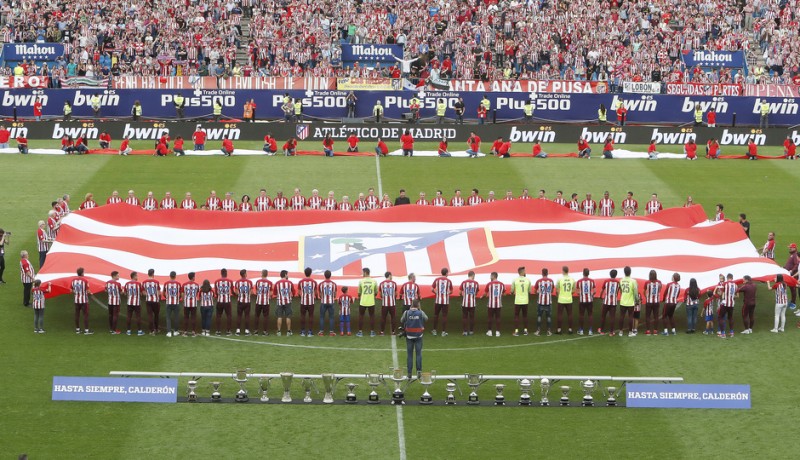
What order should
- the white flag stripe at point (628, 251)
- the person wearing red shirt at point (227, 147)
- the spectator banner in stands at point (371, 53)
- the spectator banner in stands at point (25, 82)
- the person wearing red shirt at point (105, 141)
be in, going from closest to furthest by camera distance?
the white flag stripe at point (628, 251) → the person wearing red shirt at point (227, 147) → the person wearing red shirt at point (105, 141) → the spectator banner in stands at point (25, 82) → the spectator banner in stands at point (371, 53)

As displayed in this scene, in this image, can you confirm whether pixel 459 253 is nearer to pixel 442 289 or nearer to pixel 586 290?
pixel 442 289

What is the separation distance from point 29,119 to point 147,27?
9.53 meters

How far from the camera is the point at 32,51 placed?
175ft

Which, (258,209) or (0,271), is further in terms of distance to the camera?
(258,209)

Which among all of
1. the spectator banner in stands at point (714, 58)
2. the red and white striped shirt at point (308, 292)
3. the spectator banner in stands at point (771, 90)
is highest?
the spectator banner in stands at point (714, 58)

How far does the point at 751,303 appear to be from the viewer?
2320 cm

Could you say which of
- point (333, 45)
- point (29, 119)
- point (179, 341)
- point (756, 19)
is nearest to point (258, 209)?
point (179, 341)

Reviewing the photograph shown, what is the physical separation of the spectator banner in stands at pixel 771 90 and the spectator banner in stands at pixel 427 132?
5655 millimetres

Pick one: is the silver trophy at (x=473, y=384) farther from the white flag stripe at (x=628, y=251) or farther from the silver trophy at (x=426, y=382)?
the white flag stripe at (x=628, y=251)

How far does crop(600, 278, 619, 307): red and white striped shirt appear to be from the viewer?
23.2 metres

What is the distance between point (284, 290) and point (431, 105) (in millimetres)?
25651

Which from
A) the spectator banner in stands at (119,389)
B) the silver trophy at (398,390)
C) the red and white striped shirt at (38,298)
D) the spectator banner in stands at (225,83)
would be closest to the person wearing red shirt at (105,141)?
the spectator banner in stands at (225,83)

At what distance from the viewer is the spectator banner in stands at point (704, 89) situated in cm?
5069

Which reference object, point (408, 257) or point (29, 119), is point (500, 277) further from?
A: point (29, 119)
